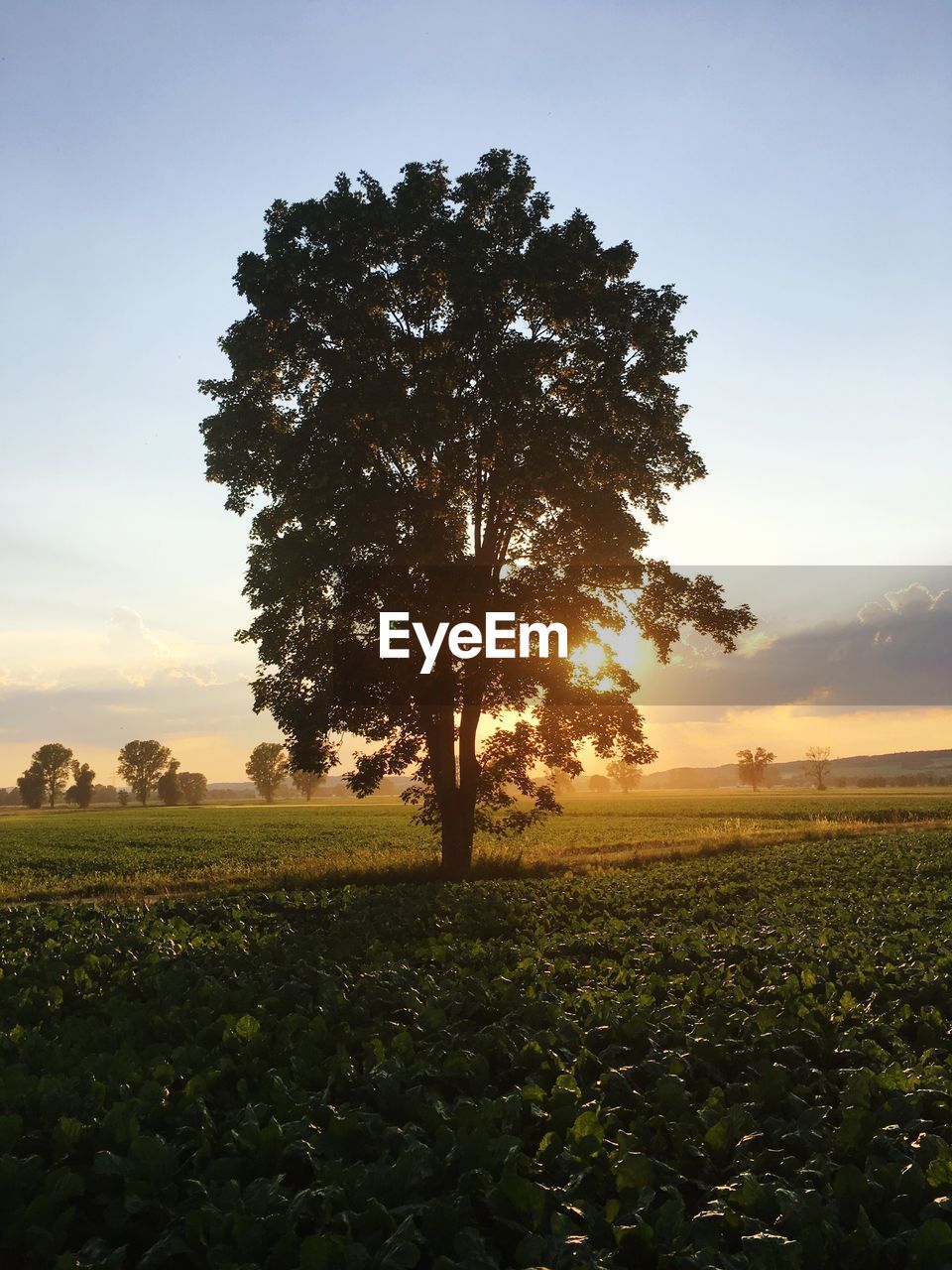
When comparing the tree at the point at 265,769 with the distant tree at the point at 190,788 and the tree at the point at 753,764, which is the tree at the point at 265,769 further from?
the tree at the point at 753,764

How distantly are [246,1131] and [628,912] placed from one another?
38.6 feet

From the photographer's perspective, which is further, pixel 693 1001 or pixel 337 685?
pixel 337 685

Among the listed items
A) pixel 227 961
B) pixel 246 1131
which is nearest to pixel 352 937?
pixel 227 961

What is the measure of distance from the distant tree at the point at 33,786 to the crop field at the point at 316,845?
4196 inches

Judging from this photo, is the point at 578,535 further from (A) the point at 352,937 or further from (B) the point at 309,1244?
(B) the point at 309,1244

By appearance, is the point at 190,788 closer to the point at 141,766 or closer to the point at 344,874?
the point at 141,766

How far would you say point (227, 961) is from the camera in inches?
398

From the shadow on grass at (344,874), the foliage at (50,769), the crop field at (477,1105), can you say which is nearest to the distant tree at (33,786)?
the foliage at (50,769)

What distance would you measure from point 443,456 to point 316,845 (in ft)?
102

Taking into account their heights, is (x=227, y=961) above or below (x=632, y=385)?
below

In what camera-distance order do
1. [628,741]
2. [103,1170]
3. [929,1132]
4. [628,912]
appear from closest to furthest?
[103,1170], [929,1132], [628,912], [628,741]

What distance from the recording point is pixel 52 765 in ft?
552

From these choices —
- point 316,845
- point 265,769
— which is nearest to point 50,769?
point 265,769

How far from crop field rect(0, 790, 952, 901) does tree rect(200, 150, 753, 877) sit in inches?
162
